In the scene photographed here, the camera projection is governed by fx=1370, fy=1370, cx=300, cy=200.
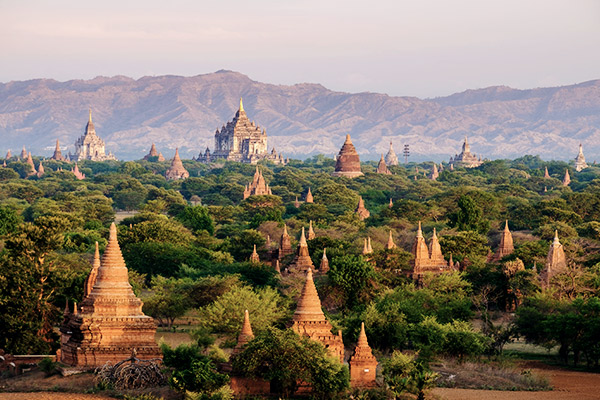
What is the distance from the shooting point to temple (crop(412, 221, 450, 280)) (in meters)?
69.5

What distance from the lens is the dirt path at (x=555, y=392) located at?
43.4 meters

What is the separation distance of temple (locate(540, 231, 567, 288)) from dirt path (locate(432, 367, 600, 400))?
45.3 ft

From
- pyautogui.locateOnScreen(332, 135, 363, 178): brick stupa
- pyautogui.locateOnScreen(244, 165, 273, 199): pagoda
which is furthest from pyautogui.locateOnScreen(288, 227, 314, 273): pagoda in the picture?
pyautogui.locateOnScreen(332, 135, 363, 178): brick stupa

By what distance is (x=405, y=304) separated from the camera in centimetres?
5588

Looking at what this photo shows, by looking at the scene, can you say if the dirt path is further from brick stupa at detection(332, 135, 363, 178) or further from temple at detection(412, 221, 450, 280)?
brick stupa at detection(332, 135, 363, 178)

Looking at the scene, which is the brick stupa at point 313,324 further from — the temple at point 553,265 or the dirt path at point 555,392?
the temple at point 553,265

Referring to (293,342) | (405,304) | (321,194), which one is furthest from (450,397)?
(321,194)

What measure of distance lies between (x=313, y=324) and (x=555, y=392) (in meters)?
8.45

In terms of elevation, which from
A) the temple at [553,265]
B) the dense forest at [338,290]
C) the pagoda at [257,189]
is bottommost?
the pagoda at [257,189]

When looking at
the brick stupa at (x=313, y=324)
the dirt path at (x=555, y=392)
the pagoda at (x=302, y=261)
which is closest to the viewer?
the brick stupa at (x=313, y=324)

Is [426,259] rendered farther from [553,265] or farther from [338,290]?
[338,290]

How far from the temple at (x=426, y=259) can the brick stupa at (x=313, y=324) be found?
82.4ft

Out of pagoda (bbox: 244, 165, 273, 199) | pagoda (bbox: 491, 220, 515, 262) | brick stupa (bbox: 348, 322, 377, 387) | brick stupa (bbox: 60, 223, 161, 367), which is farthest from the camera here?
pagoda (bbox: 244, 165, 273, 199)

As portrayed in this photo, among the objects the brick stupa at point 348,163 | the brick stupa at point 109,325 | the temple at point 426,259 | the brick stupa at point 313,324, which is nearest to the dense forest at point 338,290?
the temple at point 426,259
